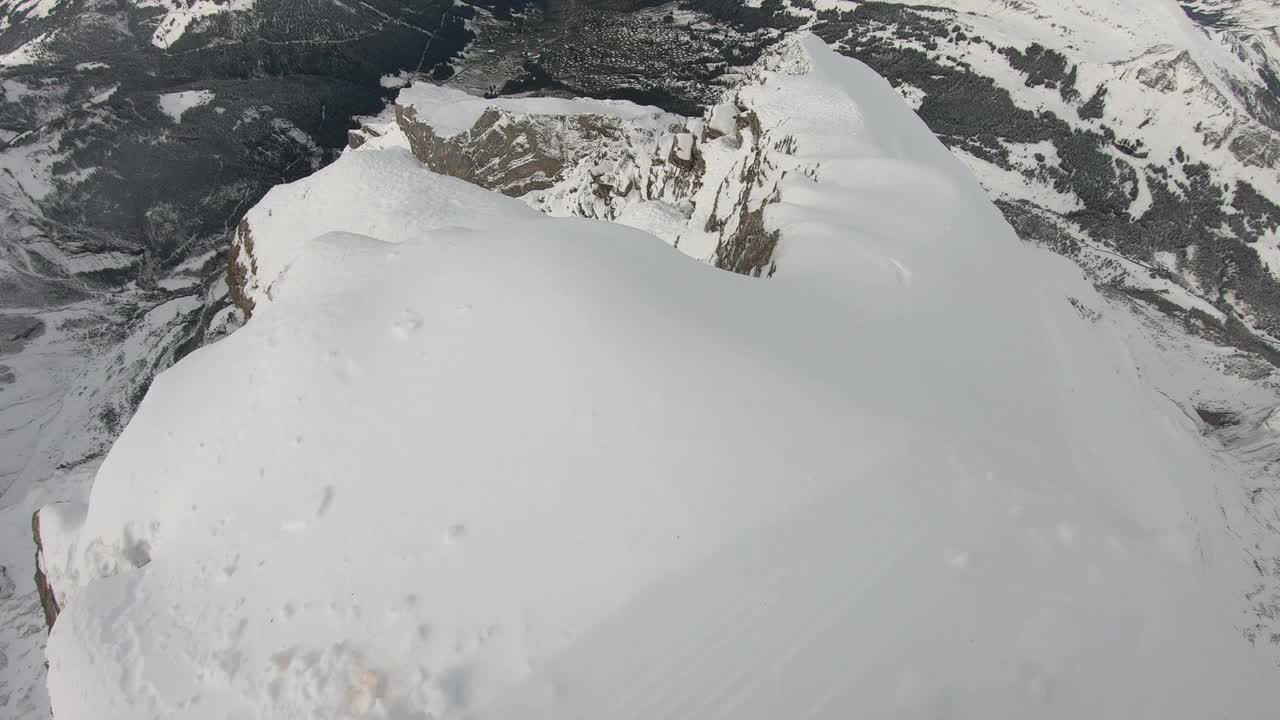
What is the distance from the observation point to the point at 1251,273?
60406mm

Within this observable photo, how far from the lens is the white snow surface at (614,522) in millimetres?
7098

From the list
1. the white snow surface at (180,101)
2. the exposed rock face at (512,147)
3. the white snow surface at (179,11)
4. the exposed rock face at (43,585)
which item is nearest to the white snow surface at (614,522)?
the exposed rock face at (43,585)

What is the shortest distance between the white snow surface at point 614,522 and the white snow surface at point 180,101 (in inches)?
4303

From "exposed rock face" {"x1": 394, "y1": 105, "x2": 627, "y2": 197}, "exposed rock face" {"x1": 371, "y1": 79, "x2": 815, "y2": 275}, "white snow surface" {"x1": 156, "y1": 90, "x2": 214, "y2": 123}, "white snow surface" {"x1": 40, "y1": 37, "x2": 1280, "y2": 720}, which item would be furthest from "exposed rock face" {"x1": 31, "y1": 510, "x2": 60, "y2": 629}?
"white snow surface" {"x1": 156, "y1": 90, "x2": 214, "y2": 123}

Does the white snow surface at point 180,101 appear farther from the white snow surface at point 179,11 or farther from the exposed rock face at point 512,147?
the exposed rock face at point 512,147

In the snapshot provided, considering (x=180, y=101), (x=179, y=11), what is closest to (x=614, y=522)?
(x=180, y=101)

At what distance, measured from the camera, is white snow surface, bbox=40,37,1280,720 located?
23.3 ft

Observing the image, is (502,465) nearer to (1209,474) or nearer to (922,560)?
(922,560)

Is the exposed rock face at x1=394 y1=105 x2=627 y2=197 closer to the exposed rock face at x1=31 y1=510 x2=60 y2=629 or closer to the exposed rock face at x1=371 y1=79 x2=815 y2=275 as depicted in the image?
the exposed rock face at x1=371 y1=79 x2=815 y2=275

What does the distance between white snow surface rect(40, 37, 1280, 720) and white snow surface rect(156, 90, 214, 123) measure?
359 feet

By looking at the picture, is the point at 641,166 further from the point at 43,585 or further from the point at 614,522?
the point at 43,585

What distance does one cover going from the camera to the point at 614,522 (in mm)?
7949

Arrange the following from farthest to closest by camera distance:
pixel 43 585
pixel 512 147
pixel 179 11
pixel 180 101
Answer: pixel 179 11
pixel 180 101
pixel 512 147
pixel 43 585

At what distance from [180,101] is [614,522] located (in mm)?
120766
